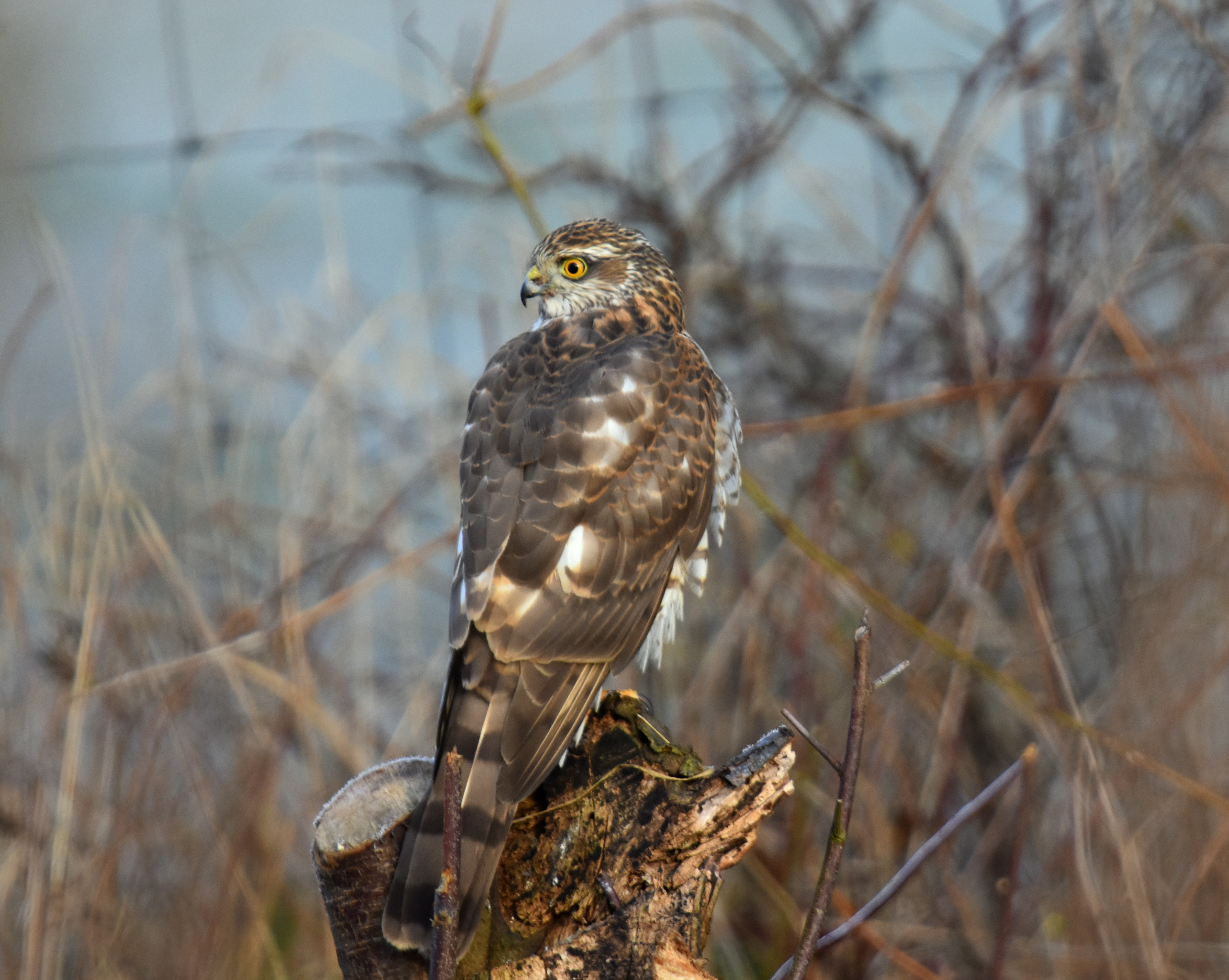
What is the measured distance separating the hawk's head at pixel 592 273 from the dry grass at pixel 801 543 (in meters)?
0.34

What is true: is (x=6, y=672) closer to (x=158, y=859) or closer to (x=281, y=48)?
(x=158, y=859)

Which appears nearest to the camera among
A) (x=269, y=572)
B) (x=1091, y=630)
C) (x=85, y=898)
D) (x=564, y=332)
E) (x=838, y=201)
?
(x=564, y=332)

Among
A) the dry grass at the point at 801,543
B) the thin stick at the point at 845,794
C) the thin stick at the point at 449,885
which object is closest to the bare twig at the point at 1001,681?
the dry grass at the point at 801,543

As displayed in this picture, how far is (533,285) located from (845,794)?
194 cm

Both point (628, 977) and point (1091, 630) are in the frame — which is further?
point (1091, 630)

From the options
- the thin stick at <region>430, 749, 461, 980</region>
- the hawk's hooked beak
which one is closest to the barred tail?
the thin stick at <region>430, 749, 461, 980</region>

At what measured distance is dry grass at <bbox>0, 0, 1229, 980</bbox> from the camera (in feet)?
10.4

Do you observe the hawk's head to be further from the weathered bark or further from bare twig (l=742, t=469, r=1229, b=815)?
Answer: the weathered bark

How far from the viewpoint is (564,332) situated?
8.69ft

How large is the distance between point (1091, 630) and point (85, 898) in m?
3.35

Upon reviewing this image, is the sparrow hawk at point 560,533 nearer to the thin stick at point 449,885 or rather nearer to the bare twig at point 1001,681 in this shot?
the bare twig at point 1001,681

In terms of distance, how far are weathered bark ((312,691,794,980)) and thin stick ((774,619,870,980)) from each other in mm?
424

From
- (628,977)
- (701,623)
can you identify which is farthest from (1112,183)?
(628,977)

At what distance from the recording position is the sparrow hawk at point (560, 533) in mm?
1884
